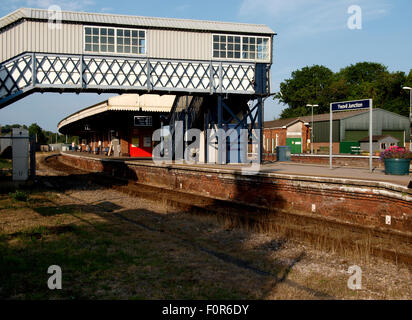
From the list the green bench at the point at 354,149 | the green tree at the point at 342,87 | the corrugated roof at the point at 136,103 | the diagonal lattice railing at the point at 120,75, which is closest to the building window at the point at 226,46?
the diagonal lattice railing at the point at 120,75

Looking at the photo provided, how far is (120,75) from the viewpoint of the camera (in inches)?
789

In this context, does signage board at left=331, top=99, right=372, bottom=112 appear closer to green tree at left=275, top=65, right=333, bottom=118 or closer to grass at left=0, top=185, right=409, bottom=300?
grass at left=0, top=185, right=409, bottom=300

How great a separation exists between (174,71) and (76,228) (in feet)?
42.7

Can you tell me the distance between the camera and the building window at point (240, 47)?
72.7ft

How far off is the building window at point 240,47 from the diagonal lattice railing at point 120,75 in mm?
634

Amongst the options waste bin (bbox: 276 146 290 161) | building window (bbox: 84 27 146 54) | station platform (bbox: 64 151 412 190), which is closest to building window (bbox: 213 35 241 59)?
building window (bbox: 84 27 146 54)

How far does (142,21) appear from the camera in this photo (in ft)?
68.8

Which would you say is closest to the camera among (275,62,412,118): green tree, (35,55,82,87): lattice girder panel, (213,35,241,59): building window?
(35,55,82,87): lattice girder panel

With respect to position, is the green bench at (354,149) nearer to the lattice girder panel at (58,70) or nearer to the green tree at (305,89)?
the green tree at (305,89)

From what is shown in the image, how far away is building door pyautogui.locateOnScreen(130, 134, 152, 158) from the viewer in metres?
39.7

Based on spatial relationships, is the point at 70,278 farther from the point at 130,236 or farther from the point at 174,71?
the point at 174,71

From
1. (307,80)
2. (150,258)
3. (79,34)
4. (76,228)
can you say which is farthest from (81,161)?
(307,80)

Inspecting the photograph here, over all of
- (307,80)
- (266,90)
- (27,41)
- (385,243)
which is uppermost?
(307,80)

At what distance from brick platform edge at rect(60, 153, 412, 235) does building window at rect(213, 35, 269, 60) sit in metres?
7.17
